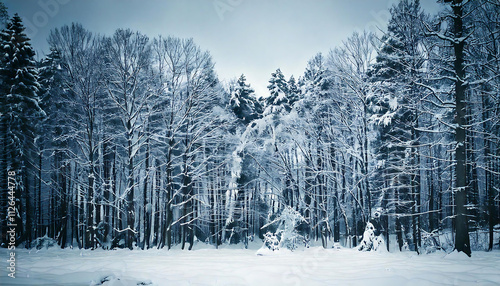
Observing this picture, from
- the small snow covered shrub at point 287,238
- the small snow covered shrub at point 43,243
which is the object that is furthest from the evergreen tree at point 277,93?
the small snow covered shrub at point 43,243

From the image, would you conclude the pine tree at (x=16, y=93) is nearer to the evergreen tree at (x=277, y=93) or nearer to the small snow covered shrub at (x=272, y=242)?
the small snow covered shrub at (x=272, y=242)

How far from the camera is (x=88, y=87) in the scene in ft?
46.2

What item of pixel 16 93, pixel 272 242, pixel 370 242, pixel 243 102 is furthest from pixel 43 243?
pixel 370 242

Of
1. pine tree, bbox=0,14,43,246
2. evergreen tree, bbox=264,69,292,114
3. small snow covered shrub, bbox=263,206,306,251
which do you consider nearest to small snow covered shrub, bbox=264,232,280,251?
small snow covered shrub, bbox=263,206,306,251

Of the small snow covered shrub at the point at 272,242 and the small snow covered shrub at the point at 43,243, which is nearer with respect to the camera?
the small snow covered shrub at the point at 272,242

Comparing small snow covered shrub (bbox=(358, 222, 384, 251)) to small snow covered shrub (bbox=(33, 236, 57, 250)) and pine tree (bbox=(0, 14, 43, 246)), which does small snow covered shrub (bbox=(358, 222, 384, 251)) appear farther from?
small snow covered shrub (bbox=(33, 236, 57, 250))

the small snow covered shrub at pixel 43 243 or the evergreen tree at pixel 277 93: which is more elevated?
the evergreen tree at pixel 277 93

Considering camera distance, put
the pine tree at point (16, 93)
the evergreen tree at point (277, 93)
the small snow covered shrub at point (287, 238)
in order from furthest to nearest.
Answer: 1. the evergreen tree at point (277, 93)
2. the pine tree at point (16, 93)
3. the small snow covered shrub at point (287, 238)

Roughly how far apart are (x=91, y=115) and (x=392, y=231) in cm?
3202

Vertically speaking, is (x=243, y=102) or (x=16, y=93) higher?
(x=243, y=102)

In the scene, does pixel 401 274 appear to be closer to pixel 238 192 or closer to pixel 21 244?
pixel 238 192

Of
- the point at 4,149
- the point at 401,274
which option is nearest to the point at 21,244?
the point at 4,149

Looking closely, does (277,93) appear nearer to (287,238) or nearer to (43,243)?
(287,238)

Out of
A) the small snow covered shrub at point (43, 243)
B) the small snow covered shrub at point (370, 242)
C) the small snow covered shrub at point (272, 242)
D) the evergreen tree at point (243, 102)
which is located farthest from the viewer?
the evergreen tree at point (243, 102)
